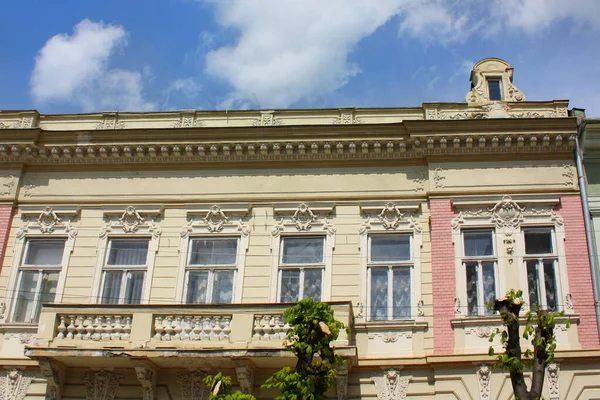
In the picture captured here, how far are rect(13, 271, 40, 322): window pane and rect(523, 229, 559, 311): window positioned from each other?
10.2 m

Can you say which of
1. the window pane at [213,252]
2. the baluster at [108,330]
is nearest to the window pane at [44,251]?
the baluster at [108,330]

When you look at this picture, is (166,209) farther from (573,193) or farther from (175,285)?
(573,193)

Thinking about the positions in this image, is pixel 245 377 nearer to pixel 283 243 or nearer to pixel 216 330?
pixel 216 330

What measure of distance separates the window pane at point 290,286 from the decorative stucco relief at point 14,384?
528 cm

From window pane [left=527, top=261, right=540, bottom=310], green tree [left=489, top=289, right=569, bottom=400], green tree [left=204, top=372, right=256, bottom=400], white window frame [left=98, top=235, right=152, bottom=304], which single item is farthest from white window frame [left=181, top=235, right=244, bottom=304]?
green tree [left=489, top=289, right=569, bottom=400]

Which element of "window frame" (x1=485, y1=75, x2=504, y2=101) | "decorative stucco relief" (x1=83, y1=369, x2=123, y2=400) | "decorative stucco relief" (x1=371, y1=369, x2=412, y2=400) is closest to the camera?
"decorative stucco relief" (x1=371, y1=369, x2=412, y2=400)

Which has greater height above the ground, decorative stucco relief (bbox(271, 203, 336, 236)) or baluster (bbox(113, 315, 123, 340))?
decorative stucco relief (bbox(271, 203, 336, 236))

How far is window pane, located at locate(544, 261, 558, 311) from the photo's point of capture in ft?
47.8

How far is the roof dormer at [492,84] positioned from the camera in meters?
16.7

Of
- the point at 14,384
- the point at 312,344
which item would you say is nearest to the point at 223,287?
the point at 312,344

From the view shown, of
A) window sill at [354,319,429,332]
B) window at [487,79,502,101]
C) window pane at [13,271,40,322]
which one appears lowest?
window sill at [354,319,429,332]

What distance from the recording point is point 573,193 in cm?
1535

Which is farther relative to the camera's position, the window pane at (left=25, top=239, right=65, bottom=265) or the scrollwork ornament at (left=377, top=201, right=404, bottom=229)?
the window pane at (left=25, top=239, right=65, bottom=265)

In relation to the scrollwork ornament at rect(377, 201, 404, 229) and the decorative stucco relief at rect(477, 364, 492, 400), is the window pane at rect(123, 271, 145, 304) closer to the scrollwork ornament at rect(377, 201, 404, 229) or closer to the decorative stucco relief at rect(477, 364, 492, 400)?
the scrollwork ornament at rect(377, 201, 404, 229)
